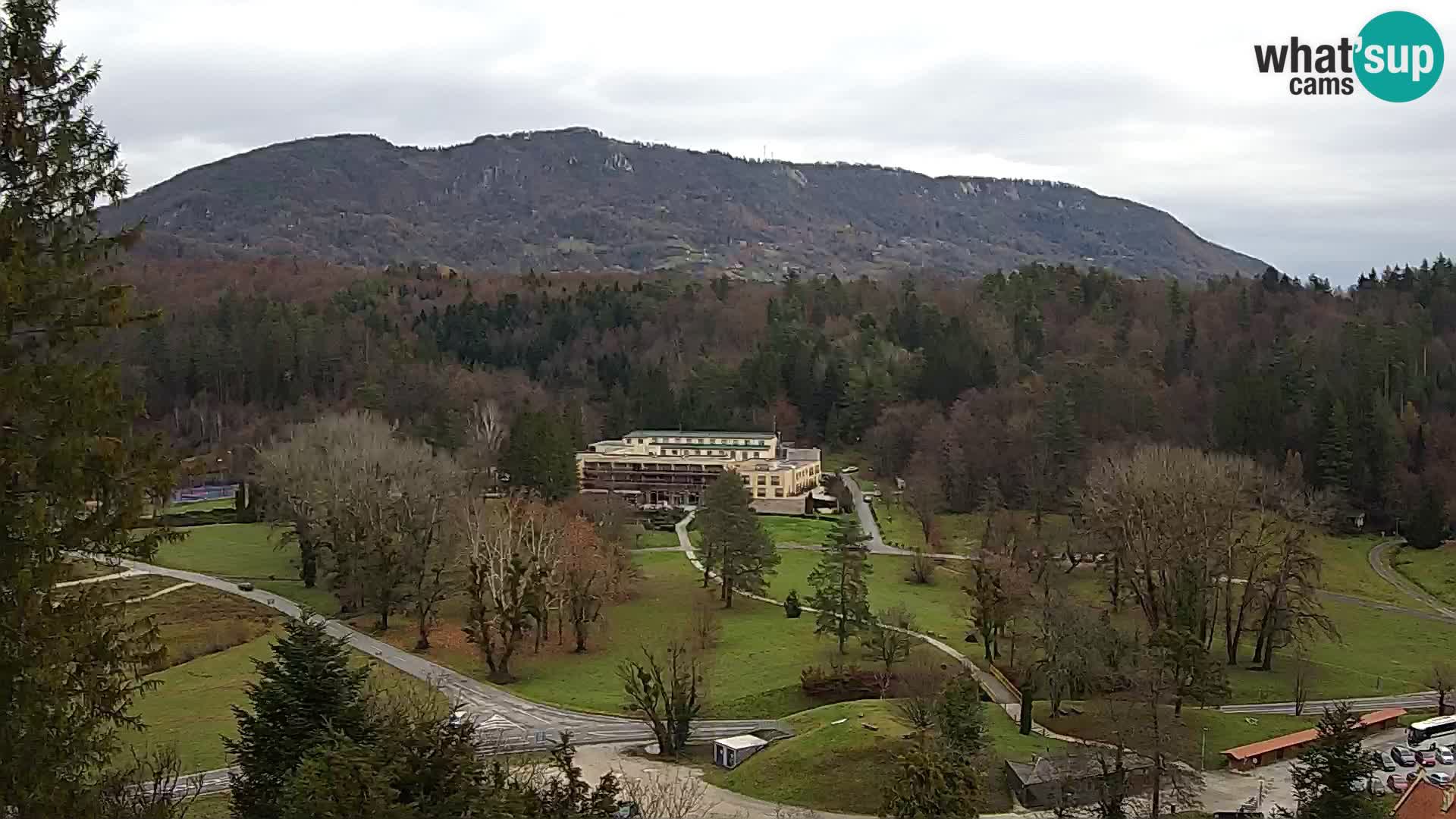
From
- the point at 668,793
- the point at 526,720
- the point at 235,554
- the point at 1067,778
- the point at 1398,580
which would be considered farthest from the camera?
the point at 235,554

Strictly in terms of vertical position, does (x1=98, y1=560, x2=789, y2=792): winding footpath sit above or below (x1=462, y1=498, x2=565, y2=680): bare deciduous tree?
below

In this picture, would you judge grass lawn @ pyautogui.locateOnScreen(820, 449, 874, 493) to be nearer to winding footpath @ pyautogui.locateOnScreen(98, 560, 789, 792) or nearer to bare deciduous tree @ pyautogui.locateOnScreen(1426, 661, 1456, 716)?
bare deciduous tree @ pyautogui.locateOnScreen(1426, 661, 1456, 716)

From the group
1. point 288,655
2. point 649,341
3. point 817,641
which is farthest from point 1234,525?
point 649,341

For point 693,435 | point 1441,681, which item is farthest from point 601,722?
point 693,435

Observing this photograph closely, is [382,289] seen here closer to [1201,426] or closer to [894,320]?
[894,320]

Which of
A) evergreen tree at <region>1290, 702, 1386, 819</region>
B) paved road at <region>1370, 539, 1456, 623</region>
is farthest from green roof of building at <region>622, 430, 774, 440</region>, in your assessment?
evergreen tree at <region>1290, 702, 1386, 819</region>

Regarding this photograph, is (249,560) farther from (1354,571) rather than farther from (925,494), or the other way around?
(1354,571)

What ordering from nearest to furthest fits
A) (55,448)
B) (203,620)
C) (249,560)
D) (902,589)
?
(55,448)
(203,620)
(902,589)
(249,560)
